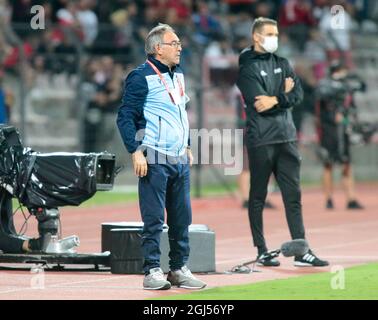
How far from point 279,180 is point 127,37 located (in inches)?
543

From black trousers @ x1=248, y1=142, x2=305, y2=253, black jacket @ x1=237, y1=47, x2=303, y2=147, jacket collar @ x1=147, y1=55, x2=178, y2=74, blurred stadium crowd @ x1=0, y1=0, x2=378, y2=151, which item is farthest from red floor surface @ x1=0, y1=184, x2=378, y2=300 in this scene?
blurred stadium crowd @ x1=0, y1=0, x2=378, y2=151

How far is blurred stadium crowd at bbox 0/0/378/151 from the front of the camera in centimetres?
2631

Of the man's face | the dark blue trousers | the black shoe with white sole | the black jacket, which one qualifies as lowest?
the black shoe with white sole

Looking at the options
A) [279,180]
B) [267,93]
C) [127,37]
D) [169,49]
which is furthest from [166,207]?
[127,37]

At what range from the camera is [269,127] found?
46.1 ft

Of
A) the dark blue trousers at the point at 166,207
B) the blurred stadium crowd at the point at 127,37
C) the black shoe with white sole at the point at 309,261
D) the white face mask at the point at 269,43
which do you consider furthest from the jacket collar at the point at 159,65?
the blurred stadium crowd at the point at 127,37

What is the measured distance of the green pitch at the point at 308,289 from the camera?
11195mm

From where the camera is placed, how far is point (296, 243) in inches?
530

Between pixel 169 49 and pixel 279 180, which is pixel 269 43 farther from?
pixel 169 49

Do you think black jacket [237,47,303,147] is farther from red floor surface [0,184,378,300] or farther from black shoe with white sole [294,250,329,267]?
red floor surface [0,184,378,300]

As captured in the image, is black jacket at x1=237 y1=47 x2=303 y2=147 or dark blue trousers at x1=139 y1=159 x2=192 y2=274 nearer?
dark blue trousers at x1=139 y1=159 x2=192 y2=274

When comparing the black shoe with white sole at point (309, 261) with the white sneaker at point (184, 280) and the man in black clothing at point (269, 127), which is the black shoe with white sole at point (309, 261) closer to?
the man in black clothing at point (269, 127)
